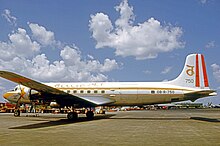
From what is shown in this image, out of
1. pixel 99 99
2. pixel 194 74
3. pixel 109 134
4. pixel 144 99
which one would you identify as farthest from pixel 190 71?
pixel 109 134

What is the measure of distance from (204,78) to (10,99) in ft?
69.9

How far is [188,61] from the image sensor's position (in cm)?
2655

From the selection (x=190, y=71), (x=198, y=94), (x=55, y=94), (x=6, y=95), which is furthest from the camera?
(x=6, y=95)

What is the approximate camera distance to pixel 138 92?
1049 inches

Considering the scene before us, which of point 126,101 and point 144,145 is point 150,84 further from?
point 144,145

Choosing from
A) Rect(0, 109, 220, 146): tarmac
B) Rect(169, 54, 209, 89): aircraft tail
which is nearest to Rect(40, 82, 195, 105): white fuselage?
Rect(169, 54, 209, 89): aircraft tail

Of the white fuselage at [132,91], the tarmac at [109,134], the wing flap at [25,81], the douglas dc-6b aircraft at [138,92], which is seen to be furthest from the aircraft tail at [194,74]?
the wing flap at [25,81]

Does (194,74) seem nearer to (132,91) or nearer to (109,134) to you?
(132,91)

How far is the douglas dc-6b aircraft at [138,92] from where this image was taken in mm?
25375

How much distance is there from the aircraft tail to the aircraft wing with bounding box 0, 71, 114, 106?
25.8ft

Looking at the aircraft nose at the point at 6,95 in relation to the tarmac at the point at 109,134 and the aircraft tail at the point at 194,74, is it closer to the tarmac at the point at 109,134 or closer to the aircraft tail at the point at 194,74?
the tarmac at the point at 109,134

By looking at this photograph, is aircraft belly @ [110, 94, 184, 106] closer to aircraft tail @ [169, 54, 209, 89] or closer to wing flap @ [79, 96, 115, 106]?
wing flap @ [79, 96, 115, 106]

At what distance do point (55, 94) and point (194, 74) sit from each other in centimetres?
1370

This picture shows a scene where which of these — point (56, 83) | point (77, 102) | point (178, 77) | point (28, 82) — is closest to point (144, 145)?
point (28, 82)
